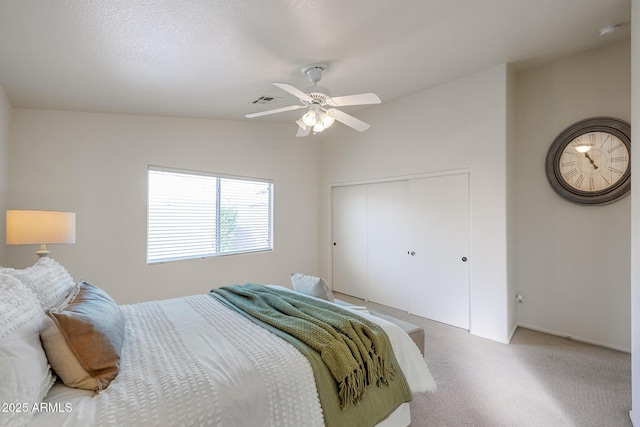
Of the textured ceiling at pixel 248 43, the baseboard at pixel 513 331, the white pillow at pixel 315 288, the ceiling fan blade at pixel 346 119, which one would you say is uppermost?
the textured ceiling at pixel 248 43

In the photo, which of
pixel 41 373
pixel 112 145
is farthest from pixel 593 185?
pixel 112 145

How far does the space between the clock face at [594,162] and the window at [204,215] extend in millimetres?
3777

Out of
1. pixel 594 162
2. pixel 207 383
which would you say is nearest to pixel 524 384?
pixel 594 162

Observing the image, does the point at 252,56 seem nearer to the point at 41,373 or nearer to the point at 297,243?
the point at 41,373

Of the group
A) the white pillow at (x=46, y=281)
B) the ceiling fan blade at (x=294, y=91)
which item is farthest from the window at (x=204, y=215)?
the ceiling fan blade at (x=294, y=91)

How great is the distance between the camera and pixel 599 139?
305cm

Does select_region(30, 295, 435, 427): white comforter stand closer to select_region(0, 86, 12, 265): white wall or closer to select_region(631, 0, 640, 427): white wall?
select_region(631, 0, 640, 427): white wall

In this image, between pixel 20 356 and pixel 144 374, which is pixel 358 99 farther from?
pixel 20 356

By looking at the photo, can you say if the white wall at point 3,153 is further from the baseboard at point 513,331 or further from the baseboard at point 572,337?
the baseboard at point 572,337

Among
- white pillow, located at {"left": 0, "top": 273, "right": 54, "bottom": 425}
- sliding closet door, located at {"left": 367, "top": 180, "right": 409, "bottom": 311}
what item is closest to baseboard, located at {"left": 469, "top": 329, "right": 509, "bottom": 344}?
sliding closet door, located at {"left": 367, "top": 180, "right": 409, "bottom": 311}

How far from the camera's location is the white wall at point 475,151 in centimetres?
318

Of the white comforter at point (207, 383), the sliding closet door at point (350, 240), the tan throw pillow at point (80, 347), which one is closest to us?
the white comforter at point (207, 383)

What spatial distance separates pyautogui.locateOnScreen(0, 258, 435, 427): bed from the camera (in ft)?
3.34

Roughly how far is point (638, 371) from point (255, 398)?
2263mm
